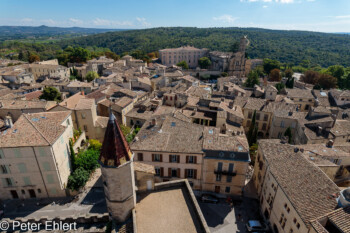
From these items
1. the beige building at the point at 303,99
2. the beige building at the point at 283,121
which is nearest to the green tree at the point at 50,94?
the beige building at the point at 283,121

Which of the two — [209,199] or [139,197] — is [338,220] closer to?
[209,199]

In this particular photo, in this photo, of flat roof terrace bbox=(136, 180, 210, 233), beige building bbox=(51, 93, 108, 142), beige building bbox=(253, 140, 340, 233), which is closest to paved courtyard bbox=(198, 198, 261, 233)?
beige building bbox=(253, 140, 340, 233)

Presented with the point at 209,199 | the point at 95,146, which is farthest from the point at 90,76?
the point at 209,199

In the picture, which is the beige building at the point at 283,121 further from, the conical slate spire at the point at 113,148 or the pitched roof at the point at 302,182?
the conical slate spire at the point at 113,148

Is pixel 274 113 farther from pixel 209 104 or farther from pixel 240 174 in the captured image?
pixel 240 174

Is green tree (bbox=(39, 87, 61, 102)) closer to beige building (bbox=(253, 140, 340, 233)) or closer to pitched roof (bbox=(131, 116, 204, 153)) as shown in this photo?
pitched roof (bbox=(131, 116, 204, 153))

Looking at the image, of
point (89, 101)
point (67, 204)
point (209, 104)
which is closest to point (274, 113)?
point (209, 104)
